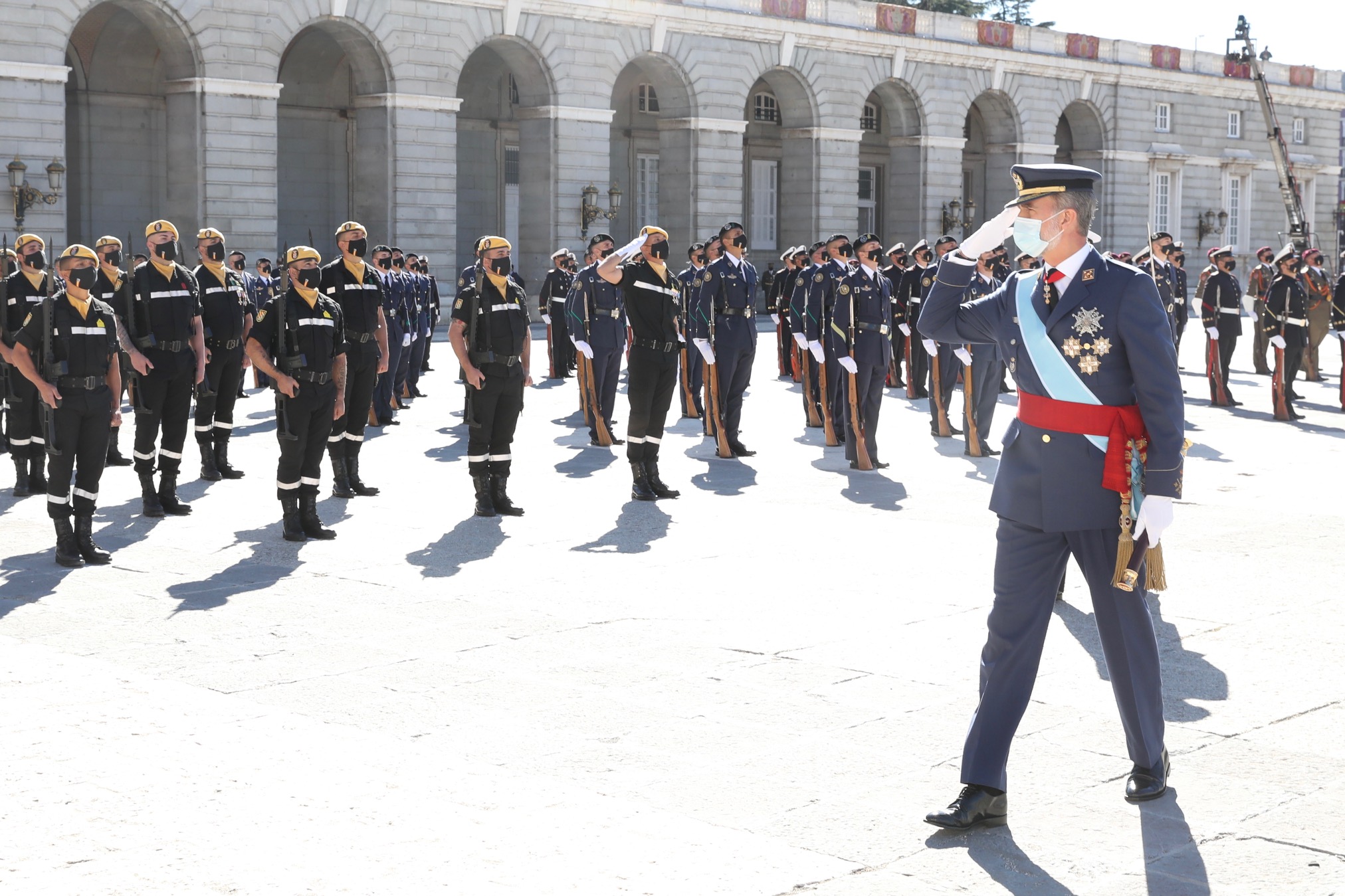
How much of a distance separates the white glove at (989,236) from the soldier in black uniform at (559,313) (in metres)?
16.4

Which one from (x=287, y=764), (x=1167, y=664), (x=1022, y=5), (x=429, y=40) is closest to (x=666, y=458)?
(x=1167, y=664)

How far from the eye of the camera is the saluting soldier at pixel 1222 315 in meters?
19.6

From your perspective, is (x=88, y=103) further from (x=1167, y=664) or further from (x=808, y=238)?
(x=1167, y=664)

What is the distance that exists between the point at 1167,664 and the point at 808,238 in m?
37.1

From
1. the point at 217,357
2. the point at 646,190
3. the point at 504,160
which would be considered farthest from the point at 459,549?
the point at 646,190

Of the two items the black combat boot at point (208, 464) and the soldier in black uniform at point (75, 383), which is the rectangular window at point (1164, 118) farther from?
the soldier in black uniform at point (75, 383)

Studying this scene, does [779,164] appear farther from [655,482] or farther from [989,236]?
[989,236]

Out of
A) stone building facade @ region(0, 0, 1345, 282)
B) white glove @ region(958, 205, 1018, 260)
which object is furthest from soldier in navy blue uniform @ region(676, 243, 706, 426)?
white glove @ region(958, 205, 1018, 260)

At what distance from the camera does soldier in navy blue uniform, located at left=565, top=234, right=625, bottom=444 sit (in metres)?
15.6

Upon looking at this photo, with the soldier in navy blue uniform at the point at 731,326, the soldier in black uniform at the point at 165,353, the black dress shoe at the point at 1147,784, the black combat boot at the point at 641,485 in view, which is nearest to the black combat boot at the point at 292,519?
the soldier in black uniform at the point at 165,353

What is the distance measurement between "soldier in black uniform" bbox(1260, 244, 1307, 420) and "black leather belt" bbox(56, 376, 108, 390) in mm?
12878

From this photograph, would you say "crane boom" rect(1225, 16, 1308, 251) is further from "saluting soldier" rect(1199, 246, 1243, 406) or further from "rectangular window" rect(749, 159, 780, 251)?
"saluting soldier" rect(1199, 246, 1243, 406)

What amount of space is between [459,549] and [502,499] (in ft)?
4.69

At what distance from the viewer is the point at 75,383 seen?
9414mm
